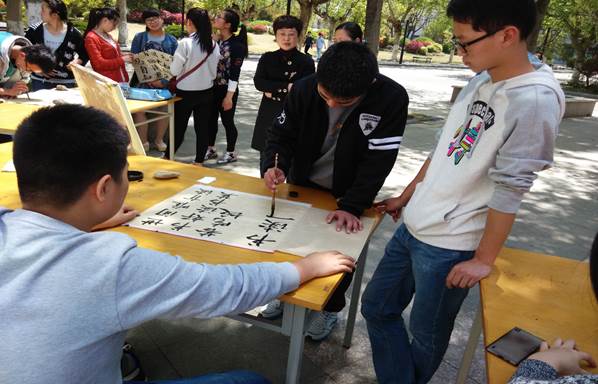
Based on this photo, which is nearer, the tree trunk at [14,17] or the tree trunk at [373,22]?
the tree trunk at [373,22]

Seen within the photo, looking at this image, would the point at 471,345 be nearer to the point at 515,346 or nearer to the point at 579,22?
the point at 515,346

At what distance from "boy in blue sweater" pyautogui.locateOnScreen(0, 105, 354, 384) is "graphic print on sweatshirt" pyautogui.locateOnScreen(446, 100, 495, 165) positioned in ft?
2.63

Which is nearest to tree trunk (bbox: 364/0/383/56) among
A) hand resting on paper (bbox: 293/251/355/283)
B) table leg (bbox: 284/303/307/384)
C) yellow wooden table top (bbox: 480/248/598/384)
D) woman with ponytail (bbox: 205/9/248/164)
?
woman with ponytail (bbox: 205/9/248/164)

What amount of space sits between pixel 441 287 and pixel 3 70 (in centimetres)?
325

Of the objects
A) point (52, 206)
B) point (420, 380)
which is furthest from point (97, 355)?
point (420, 380)

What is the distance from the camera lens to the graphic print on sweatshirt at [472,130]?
1381 millimetres

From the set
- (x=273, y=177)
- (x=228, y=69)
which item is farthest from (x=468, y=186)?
(x=228, y=69)

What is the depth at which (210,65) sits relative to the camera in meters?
4.56

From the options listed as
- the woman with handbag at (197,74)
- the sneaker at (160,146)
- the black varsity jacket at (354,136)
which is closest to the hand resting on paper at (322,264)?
the black varsity jacket at (354,136)

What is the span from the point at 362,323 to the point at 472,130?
57.7 inches

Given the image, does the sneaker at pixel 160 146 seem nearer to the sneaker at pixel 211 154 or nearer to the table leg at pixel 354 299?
the sneaker at pixel 211 154

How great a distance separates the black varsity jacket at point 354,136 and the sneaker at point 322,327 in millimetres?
710

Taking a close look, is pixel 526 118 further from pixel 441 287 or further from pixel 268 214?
pixel 268 214

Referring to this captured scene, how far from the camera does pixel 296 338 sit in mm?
1432
